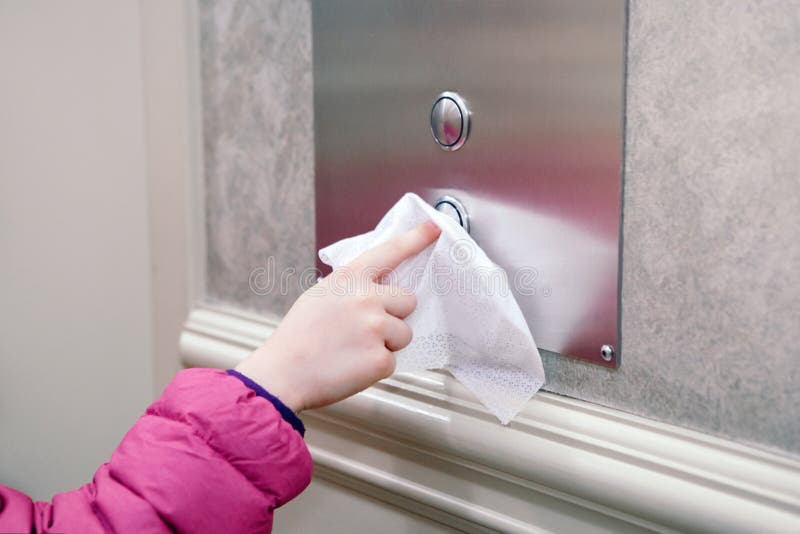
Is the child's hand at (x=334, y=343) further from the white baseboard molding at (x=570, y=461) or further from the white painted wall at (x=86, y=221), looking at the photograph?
the white painted wall at (x=86, y=221)

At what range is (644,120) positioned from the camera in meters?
0.35

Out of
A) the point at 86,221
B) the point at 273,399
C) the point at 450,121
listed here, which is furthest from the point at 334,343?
the point at 86,221

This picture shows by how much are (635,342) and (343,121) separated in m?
0.23

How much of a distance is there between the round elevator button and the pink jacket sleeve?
0.58 feet

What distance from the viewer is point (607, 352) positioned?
38 cm

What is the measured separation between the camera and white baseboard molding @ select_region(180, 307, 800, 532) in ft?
1.10

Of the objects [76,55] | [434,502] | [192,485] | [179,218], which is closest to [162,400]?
[192,485]

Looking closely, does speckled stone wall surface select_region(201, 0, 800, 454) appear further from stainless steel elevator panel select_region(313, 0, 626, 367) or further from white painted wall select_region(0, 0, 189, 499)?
white painted wall select_region(0, 0, 189, 499)

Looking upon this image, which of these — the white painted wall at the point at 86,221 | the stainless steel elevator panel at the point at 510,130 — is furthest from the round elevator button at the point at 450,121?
the white painted wall at the point at 86,221

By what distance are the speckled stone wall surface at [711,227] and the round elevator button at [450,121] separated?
10cm

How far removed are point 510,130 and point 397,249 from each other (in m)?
0.09

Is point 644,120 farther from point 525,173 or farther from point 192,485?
point 192,485

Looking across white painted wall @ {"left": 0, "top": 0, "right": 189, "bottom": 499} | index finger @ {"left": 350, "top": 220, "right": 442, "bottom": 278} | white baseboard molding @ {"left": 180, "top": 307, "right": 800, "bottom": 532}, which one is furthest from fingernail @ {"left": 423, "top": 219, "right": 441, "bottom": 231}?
white painted wall @ {"left": 0, "top": 0, "right": 189, "bottom": 499}

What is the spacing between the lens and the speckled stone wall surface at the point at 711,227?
0.32 m
